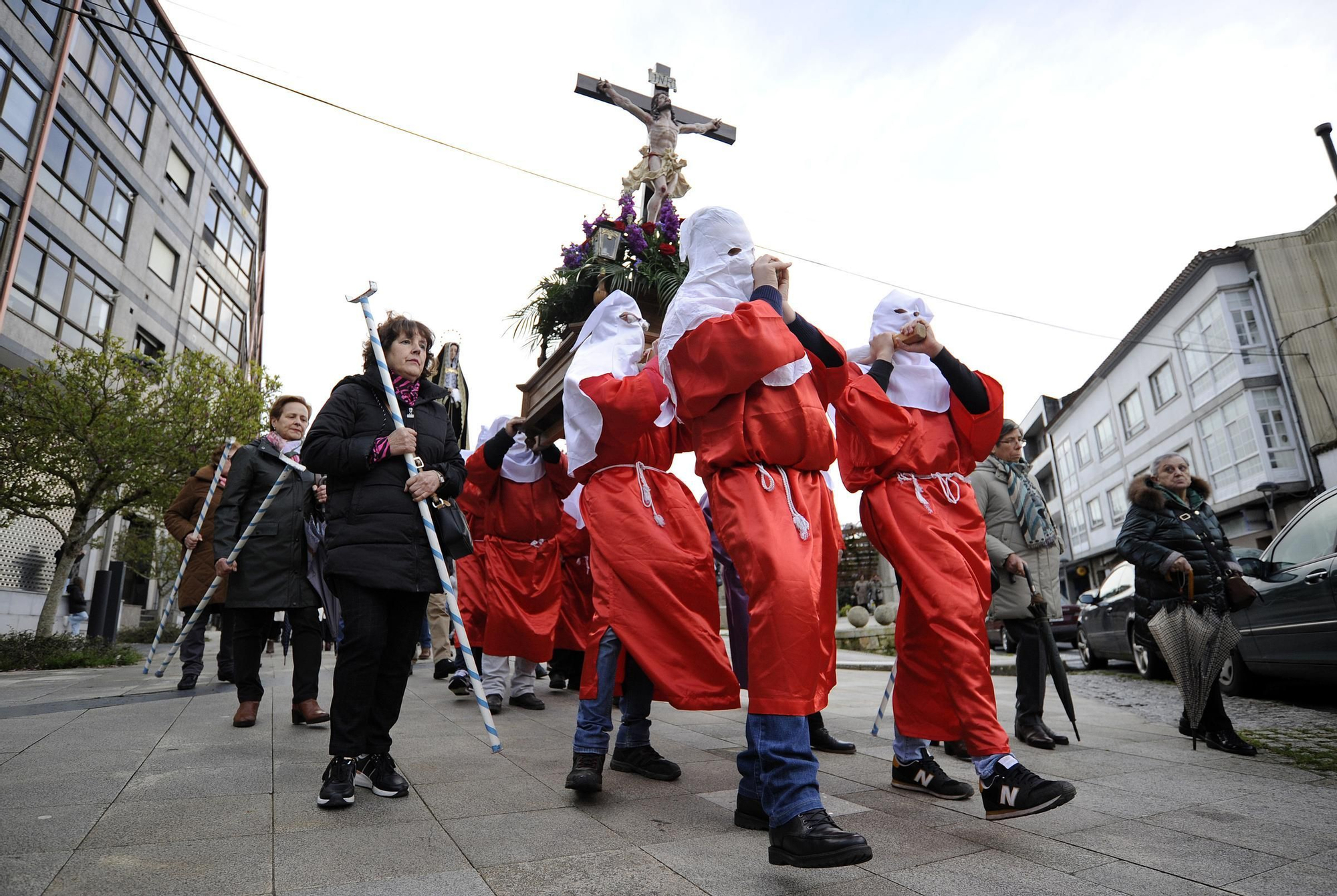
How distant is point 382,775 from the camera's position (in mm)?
3006

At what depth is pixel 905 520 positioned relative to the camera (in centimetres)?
322

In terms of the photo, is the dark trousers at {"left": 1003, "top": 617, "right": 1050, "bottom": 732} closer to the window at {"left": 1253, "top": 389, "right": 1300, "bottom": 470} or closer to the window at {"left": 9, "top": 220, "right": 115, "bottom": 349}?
the window at {"left": 9, "top": 220, "right": 115, "bottom": 349}

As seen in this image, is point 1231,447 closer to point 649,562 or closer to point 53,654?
point 649,562

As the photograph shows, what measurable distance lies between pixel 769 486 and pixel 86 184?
2287cm

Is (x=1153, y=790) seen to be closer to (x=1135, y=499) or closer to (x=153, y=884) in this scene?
(x=1135, y=499)

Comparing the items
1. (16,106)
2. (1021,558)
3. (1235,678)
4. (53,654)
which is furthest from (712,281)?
(16,106)

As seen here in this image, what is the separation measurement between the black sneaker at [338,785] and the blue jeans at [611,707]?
807 mm

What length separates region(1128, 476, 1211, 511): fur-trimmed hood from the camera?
4695 millimetres

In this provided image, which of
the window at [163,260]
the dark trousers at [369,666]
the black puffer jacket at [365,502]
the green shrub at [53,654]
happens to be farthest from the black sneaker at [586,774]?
the window at [163,260]

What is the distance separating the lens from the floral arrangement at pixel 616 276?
6.08 m

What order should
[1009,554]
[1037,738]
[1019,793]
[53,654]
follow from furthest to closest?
1. [53,654]
2. [1009,554]
3. [1037,738]
4. [1019,793]

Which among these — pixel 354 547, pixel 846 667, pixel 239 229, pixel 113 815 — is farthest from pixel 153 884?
pixel 239 229

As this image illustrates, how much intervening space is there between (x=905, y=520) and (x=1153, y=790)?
1.44 meters

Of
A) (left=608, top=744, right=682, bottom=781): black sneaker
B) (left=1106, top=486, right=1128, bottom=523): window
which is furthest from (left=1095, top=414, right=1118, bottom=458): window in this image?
(left=608, top=744, right=682, bottom=781): black sneaker
